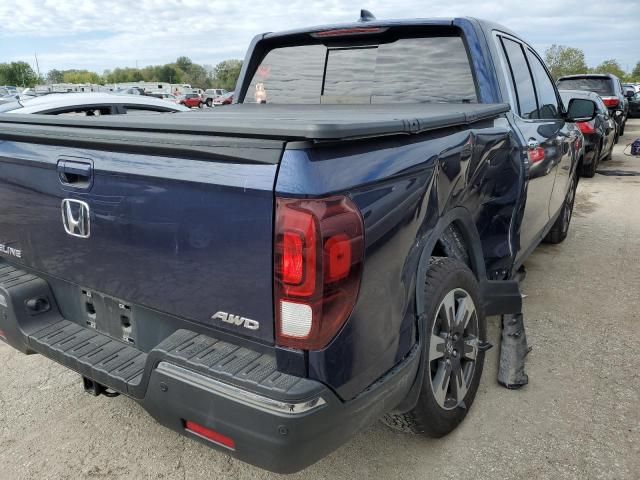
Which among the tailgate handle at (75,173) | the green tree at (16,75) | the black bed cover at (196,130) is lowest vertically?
the green tree at (16,75)

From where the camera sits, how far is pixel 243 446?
1757 mm

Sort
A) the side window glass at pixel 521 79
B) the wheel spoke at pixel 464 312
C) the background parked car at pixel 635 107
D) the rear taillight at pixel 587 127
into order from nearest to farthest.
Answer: the wheel spoke at pixel 464 312, the side window glass at pixel 521 79, the rear taillight at pixel 587 127, the background parked car at pixel 635 107

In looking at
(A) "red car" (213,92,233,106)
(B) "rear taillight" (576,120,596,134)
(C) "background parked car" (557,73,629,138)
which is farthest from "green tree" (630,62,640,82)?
(B) "rear taillight" (576,120,596,134)

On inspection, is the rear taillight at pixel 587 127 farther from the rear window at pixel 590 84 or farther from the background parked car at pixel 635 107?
the background parked car at pixel 635 107

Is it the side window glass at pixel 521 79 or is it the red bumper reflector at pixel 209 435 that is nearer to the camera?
the red bumper reflector at pixel 209 435

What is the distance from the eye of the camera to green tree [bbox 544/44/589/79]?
1876 inches

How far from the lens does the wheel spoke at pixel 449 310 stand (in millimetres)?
2469

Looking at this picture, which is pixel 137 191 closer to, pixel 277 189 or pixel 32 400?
pixel 277 189

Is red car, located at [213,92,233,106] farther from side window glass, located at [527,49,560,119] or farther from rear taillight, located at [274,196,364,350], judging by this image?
rear taillight, located at [274,196,364,350]

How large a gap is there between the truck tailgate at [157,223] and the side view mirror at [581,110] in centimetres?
377

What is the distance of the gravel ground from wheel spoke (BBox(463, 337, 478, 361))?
384mm

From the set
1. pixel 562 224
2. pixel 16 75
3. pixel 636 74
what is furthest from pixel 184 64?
pixel 562 224

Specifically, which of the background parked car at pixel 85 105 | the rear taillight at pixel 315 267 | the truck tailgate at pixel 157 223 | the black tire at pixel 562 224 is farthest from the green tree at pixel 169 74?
the rear taillight at pixel 315 267

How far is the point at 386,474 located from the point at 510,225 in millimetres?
→ 1725
